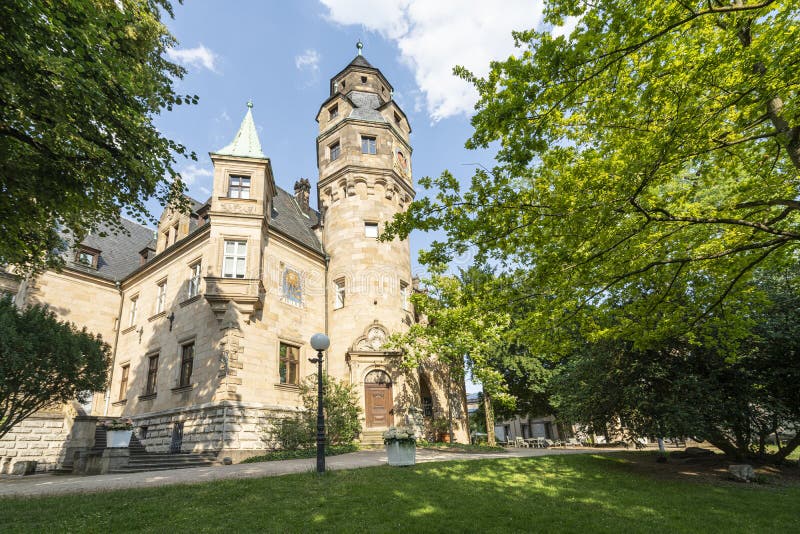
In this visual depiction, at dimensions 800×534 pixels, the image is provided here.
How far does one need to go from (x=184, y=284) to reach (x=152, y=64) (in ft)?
38.4

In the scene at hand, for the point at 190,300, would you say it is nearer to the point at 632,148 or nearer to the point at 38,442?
the point at 38,442

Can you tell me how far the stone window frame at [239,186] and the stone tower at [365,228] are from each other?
5.30 metres

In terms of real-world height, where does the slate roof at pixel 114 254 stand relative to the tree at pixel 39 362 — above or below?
above

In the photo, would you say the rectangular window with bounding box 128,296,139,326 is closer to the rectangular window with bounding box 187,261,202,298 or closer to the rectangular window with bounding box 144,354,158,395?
the rectangular window with bounding box 144,354,158,395

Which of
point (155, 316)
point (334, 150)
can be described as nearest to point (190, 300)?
point (155, 316)

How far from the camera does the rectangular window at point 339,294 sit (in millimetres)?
22484

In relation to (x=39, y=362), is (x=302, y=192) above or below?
above

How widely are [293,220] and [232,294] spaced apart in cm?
802

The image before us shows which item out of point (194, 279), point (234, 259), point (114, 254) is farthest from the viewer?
point (114, 254)

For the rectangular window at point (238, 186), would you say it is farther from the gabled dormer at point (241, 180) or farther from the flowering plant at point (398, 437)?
the flowering plant at point (398, 437)

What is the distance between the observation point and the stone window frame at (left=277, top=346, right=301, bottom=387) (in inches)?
768

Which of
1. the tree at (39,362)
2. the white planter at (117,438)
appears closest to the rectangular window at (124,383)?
the tree at (39,362)

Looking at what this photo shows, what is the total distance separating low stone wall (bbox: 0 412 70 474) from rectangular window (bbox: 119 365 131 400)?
8.47 ft

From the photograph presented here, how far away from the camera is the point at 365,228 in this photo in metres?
23.4
